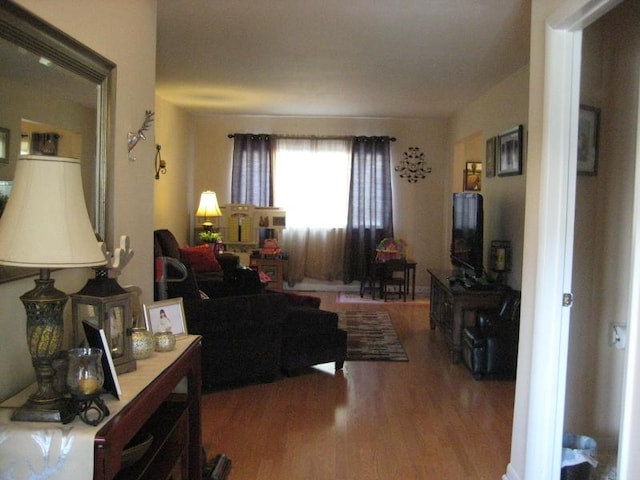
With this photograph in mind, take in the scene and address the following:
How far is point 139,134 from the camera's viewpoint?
8.38 ft

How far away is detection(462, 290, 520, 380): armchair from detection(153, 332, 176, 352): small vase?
8.99 ft

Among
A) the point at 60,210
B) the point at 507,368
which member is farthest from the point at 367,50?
the point at 60,210

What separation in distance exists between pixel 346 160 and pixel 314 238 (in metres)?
1.22

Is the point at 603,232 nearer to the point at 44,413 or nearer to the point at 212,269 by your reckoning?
the point at 44,413

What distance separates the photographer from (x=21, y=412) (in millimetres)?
1432

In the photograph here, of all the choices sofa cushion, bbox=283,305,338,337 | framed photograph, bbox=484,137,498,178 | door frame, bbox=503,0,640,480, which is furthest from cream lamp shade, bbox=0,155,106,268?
framed photograph, bbox=484,137,498,178

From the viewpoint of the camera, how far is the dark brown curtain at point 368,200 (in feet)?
25.6

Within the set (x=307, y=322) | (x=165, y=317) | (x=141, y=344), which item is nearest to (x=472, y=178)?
(x=307, y=322)

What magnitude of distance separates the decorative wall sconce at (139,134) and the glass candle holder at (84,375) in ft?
4.11

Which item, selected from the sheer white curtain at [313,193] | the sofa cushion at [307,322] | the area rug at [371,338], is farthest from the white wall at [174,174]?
the sofa cushion at [307,322]

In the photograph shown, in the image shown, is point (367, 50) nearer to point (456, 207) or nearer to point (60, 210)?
point (456, 207)

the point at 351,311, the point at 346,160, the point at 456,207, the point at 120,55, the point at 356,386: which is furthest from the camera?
the point at 346,160

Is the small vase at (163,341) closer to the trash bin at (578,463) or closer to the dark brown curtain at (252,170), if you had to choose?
the trash bin at (578,463)

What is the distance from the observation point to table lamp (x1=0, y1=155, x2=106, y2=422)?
1.37 meters
